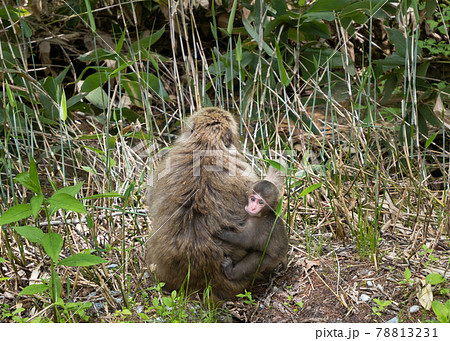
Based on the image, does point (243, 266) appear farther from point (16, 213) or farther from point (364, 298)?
point (16, 213)

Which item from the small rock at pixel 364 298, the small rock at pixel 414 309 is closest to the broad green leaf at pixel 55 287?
the small rock at pixel 364 298

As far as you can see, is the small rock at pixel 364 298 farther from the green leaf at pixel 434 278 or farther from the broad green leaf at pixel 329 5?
the broad green leaf at pixel 329 5

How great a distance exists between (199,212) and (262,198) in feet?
1.13

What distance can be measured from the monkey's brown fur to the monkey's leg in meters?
0.03

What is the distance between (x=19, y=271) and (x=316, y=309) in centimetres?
177

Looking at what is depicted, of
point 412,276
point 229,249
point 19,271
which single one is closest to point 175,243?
point 229,249

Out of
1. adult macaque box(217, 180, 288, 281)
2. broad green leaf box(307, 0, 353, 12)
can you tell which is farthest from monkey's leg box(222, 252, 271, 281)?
broad green leaf box(307, 0, 353, 12)

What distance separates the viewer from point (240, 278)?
303cm

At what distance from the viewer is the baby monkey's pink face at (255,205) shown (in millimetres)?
2943

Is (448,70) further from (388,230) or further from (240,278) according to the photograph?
(240,278)

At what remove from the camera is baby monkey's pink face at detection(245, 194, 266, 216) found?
2943 mm

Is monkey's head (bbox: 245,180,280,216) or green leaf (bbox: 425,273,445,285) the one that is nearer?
green leaf (bbox: 425,273,445,285)

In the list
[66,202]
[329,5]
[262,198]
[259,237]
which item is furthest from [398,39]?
[66,202]

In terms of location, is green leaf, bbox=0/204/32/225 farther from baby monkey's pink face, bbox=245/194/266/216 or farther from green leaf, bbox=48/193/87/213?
baby monkey's pink face, bbox=245/194/266/216
